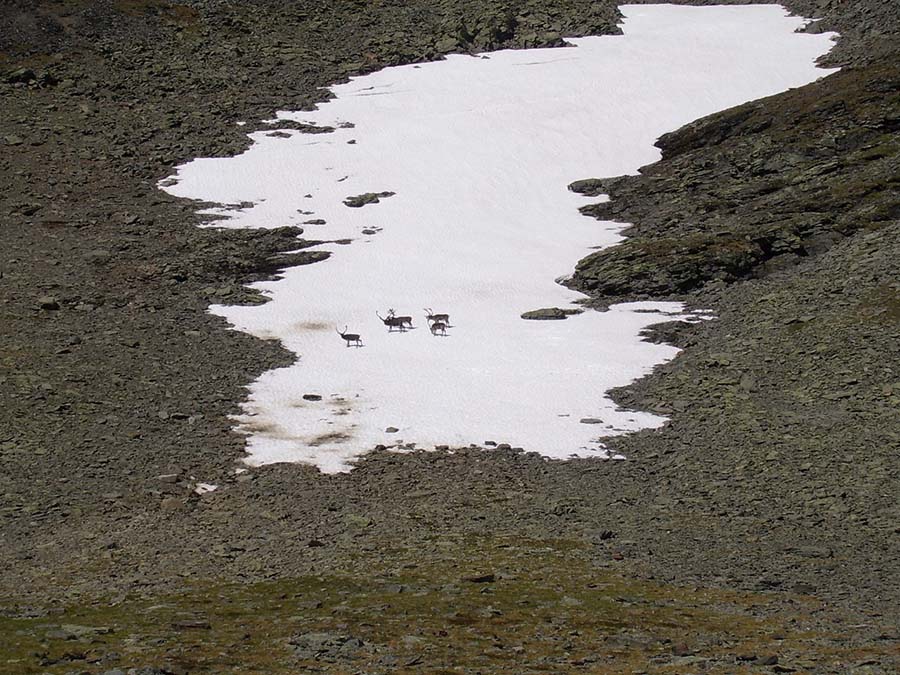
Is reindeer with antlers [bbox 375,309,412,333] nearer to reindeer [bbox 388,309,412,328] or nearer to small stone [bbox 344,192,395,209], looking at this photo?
reindeer [bbox 388,309,412,328]

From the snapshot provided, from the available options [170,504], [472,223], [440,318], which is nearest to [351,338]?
[440,318]

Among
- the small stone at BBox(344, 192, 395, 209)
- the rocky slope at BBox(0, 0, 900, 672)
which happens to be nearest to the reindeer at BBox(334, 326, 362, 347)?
the rocky slope at BBox(0, 0, 900, 672)

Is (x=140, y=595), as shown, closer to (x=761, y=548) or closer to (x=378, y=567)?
(x=378, y=567)

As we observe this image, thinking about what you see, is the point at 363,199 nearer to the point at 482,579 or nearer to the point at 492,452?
the point at 492,452

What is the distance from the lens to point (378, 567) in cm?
1916

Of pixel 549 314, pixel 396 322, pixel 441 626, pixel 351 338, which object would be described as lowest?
pixel 549 314

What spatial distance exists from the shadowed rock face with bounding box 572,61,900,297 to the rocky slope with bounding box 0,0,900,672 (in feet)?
0.53

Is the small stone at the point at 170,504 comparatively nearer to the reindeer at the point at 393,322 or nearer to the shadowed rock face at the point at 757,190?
the reindeer at the point at 393,322

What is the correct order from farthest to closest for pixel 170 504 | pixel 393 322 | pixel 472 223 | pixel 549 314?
1. pixel 472 223
2. pixel 549 314
3. pixel 393 322
4. pixel 170 504

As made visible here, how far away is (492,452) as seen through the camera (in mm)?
27000

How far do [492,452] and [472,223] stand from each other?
24.5 m

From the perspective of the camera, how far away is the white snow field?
2991cm

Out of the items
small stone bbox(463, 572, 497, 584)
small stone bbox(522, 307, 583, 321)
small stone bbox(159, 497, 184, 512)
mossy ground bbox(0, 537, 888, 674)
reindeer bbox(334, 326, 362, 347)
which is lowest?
small stone bbox(522, 307, 583, 321)

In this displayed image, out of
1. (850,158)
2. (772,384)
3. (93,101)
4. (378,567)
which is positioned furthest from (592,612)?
(93,101)
